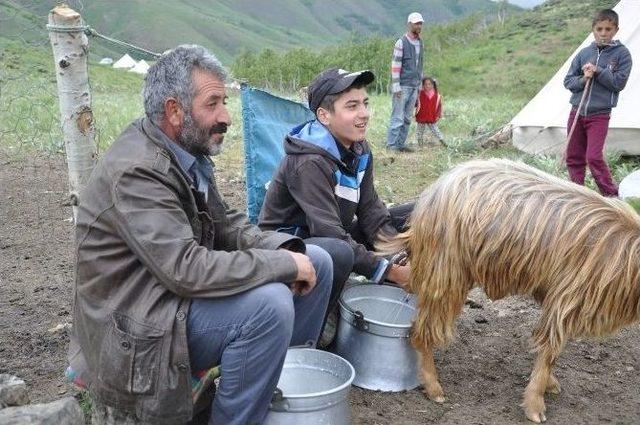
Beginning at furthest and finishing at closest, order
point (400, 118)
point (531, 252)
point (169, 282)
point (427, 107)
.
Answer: point (427, 107), point (400, 118), point (531, 252), point (169, 282)

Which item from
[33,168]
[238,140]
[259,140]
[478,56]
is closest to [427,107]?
[238,140]

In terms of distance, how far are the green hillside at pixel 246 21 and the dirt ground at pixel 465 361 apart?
7511 cm

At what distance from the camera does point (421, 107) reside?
35.8 ft

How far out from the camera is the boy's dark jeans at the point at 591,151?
677cm

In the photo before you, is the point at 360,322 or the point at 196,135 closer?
the point at 196,135

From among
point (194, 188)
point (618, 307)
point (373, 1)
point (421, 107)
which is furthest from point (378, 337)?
point (373, 1)

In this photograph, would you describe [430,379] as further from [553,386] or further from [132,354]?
[132,354]

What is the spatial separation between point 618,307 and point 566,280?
268 millimetres

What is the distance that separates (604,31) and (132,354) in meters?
5.89

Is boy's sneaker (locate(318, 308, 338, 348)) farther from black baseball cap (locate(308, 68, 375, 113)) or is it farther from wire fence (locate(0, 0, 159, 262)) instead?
wire fence (locate(0, 0, 159, 262))

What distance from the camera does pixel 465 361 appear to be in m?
3.78

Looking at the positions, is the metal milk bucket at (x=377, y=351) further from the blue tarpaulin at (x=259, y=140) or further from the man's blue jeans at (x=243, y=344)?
the blue tarpaulin at (x=259, y=140)

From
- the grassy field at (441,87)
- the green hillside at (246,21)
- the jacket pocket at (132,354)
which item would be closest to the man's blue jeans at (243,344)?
the jacket pocket at (132,354)

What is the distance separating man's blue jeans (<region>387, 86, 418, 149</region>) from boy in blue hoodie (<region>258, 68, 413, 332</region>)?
6.66 metres
